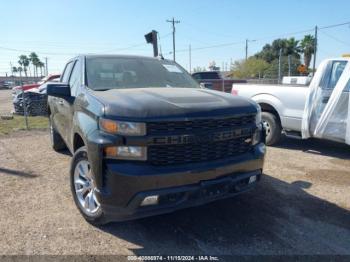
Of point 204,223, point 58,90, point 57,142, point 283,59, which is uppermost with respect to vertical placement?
point 283,59

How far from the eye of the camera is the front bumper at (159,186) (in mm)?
3076

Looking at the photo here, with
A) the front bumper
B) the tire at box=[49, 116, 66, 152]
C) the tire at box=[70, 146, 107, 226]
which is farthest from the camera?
the tire at box=[49, 116, 66, 152]

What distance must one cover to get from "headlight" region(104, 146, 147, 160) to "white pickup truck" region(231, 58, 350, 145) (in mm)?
4574

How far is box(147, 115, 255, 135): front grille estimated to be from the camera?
123 inches

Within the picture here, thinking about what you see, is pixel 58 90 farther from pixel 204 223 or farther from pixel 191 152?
pixel 204 223

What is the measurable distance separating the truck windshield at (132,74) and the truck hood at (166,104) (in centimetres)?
44

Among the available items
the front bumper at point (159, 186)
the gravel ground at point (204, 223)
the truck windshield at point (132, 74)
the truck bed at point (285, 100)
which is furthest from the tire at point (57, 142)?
the truck bed at point (285, 100)

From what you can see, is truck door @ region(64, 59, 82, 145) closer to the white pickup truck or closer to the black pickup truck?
the black pickup truck

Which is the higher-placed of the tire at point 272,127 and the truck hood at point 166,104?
the truck hood at point 166,104

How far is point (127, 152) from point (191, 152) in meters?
0.60

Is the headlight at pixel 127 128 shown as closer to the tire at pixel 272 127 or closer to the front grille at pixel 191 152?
the front grille at pixel 191 152

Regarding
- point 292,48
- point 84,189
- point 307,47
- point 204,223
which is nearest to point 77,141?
point 84,189

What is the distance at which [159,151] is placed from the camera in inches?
124

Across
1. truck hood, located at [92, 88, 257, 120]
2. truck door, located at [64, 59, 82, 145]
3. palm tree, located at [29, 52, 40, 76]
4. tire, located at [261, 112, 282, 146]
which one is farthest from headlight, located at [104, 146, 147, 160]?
palm tree, located at [29, 52, 40, 76]
